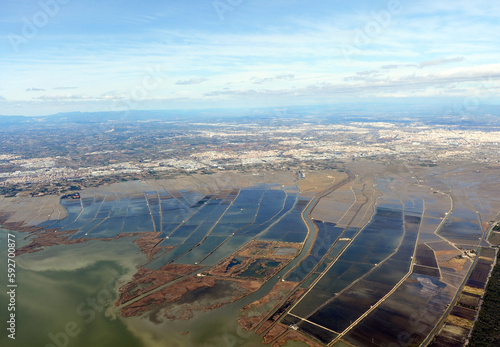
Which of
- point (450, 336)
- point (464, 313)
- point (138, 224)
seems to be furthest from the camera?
point (138, 224)

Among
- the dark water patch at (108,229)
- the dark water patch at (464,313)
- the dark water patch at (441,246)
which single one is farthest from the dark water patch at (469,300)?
the dark water patch at (108,229)

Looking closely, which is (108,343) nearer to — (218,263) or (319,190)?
(218,263)

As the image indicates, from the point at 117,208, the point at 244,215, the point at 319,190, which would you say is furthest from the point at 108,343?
the point at 319,190

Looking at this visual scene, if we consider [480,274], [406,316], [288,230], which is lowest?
[406,316]

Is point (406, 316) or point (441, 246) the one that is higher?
point (441, 246)

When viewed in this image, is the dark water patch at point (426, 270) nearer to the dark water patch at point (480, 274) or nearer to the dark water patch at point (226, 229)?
the dark water patch at point (480, 274)

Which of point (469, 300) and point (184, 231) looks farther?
point (184, 231)

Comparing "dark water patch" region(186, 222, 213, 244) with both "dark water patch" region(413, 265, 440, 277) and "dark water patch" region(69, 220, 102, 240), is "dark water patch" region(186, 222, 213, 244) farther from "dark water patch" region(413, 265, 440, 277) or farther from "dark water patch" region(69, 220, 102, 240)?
"dark water patch" region(413, 265, 440, 277)

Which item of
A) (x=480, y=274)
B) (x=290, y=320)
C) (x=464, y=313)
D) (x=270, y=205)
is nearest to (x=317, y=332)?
(x=290, y=320)

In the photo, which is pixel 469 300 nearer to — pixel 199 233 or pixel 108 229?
pixel 199 233

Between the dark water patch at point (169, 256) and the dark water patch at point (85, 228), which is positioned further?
the dark water patch at point (85, 228)

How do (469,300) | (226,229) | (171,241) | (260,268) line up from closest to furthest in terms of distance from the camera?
(469,300)
(260,268)
(171,241)
(226,229)
